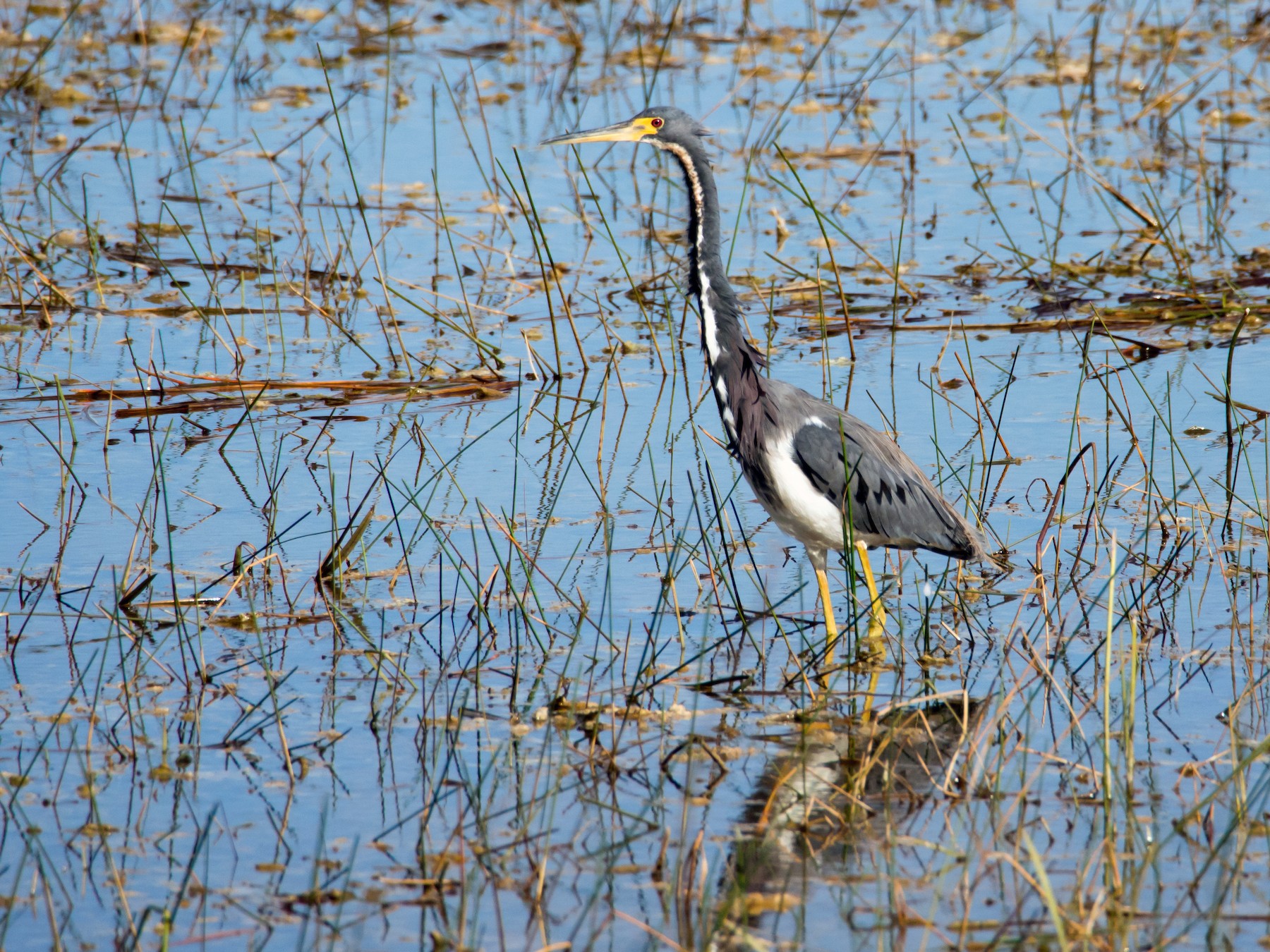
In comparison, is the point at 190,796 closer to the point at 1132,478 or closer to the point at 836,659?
the point at 836,659

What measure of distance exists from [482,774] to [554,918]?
49 cm

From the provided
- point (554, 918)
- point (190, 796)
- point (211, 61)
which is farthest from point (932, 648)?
point (211, 61)

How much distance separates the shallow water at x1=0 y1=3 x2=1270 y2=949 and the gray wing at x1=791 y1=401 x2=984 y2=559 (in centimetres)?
27

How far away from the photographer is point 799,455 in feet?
19.1

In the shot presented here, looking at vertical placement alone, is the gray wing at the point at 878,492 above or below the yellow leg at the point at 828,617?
above

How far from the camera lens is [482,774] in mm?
4250

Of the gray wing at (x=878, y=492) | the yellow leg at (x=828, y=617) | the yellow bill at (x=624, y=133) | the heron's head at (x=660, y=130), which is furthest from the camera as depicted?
the yellow bill at (x=624, y=133)

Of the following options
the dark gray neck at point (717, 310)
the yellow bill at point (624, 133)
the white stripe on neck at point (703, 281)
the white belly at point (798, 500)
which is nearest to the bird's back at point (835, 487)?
the white belly at point (798, 500)

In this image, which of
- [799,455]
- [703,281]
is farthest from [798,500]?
[703,281]

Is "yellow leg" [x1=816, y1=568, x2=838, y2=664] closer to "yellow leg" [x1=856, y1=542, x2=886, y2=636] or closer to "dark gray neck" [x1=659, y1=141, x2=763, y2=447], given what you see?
"yellow leg" [x1=856, y1=542, x2=886, y2=636]

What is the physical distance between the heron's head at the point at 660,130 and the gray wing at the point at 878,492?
1.16 m

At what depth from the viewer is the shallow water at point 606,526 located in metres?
4.10

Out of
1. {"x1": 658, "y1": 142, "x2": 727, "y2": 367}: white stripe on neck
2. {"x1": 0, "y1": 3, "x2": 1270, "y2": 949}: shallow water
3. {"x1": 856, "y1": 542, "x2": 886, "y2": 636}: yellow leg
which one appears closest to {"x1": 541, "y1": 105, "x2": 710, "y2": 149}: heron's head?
{"x1": 658, "y1": 142, "x2": 727, "y2": 367}: white stripe on neck

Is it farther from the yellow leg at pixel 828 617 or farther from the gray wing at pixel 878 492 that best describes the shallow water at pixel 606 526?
the gray wing at pixel 878 492
